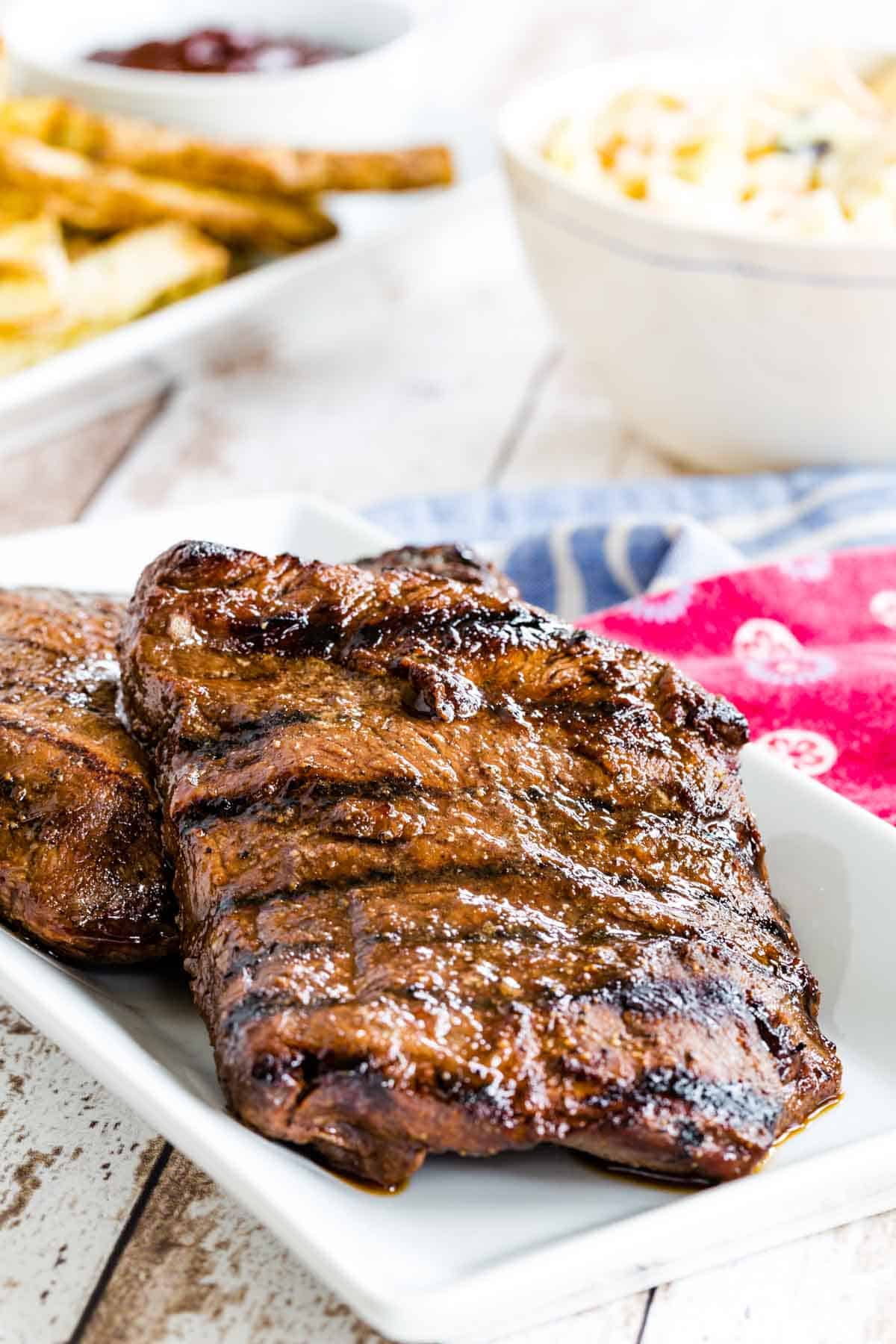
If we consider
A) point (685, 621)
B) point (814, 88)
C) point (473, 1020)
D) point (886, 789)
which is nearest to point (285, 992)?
point (473, 1020)

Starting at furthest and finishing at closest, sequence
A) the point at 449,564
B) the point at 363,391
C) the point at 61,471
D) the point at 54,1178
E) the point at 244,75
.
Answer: the point at 244,75 < the point at 363,391 < the point at 61,471 < the point at 449,564 < the point at 54,1178

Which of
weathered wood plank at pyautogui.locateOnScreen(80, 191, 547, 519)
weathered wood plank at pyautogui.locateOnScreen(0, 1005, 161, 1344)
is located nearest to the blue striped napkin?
weathered wood plank at pyautogui.locateOnScreen(80, 191, 547, 519)

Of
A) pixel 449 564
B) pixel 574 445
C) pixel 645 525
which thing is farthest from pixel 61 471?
pixel 449 564

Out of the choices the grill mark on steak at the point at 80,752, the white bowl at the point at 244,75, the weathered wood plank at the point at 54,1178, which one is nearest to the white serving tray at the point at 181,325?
the white bowl at the point at 244,75

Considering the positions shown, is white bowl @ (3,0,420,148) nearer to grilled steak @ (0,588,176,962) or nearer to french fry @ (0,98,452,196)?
french fry @ (0,98,452,196)

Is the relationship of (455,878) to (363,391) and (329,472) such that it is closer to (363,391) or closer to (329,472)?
(329,472)
